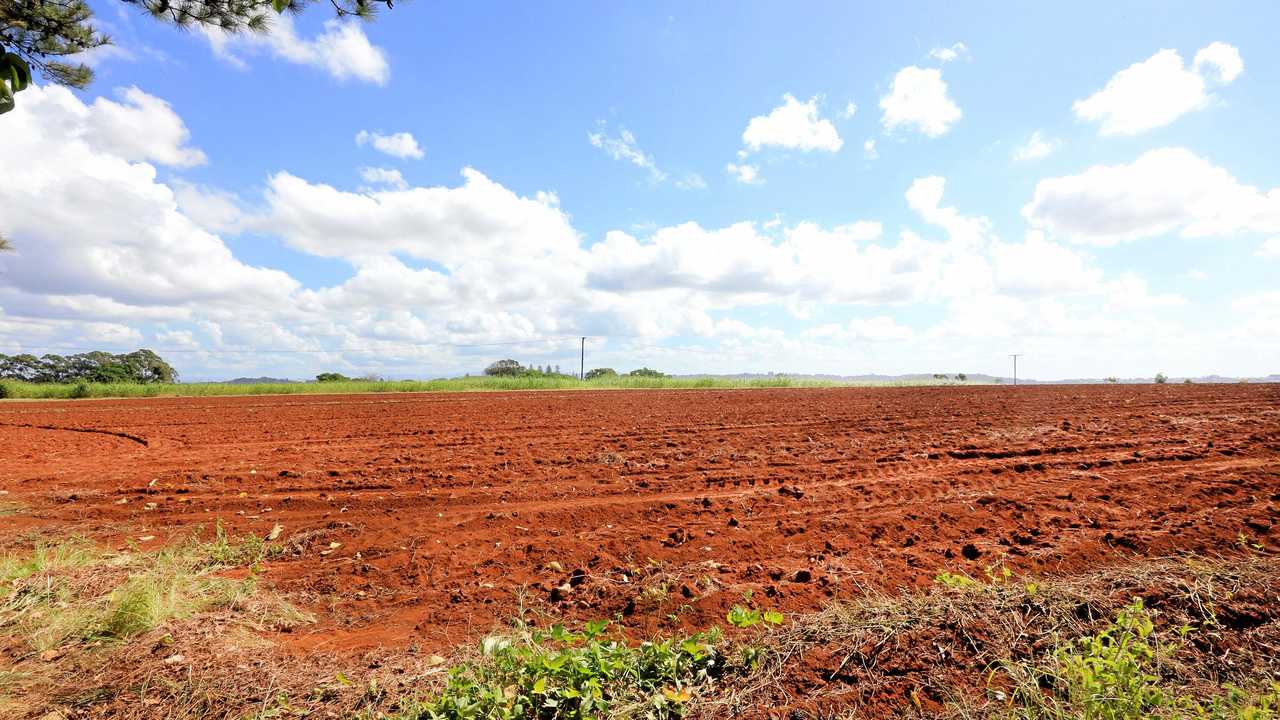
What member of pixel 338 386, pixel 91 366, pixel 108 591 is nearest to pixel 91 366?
pixel 91 366

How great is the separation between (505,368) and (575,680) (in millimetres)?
52840

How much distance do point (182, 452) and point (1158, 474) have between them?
15.0 meters

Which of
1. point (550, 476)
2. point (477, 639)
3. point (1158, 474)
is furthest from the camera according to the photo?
point (550, 476)

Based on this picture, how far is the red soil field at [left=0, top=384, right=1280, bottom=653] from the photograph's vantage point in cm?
401

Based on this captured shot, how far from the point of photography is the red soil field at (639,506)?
13.2 ft

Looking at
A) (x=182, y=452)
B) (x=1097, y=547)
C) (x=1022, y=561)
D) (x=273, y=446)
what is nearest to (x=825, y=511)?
(x=1022, y=561)

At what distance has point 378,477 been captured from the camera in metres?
7.73

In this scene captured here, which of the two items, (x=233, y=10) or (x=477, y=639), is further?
(x=233, y=10)

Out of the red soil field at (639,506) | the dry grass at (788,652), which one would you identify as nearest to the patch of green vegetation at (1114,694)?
the dry grass at (788,652)

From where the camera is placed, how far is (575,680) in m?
2.63

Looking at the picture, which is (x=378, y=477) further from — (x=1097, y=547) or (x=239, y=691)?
(x=1097, y=547)

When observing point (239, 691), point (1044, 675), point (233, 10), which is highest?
point (233, 10)

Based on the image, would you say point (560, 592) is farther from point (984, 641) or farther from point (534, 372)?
point (534, 372)

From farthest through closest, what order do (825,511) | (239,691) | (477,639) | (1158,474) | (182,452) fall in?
(182,452)
(1158,474)
(825,511)
(477,639)
(239,691)
